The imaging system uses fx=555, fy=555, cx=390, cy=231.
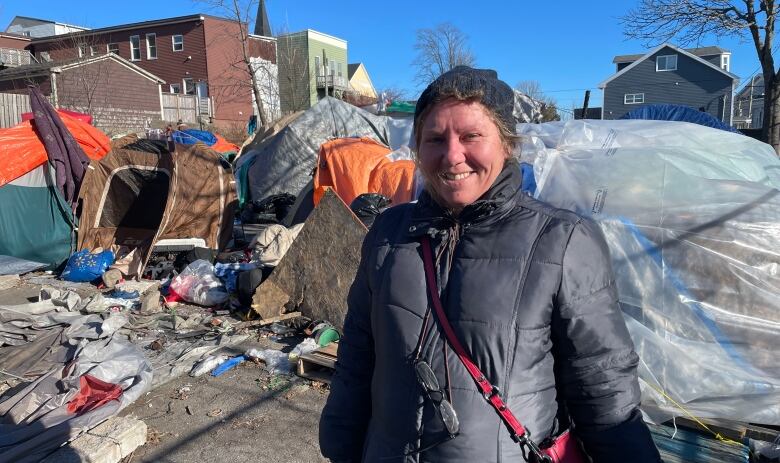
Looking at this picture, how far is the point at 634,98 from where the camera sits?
38656 mm

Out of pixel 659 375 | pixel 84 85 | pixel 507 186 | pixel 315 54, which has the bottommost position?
pixel 659 375

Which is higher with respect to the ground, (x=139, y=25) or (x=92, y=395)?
(x=139, y=25)

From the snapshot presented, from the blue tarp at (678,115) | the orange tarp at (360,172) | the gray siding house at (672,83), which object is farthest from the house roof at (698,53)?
the orange tarp at (360,172)

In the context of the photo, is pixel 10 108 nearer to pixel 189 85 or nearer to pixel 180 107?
pixel 180 107

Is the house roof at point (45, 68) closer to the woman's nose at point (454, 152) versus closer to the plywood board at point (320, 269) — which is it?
the plywood board at point (320, 269)

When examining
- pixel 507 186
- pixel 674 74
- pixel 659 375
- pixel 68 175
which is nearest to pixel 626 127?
pixel 659 375

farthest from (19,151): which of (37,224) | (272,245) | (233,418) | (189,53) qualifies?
(189,53)

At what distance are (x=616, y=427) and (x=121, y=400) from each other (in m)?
3.87

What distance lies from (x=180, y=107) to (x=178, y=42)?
6.53m

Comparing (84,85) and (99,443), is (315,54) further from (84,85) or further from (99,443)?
(99,443)

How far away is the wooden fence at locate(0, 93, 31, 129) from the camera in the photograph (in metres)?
15.4

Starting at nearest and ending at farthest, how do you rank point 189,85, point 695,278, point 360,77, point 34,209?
point 695,278, point 34,209, point 189,85, point 360,77

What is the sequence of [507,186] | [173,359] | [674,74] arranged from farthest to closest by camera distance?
1. [674,74]
2. [173,359]
3. [507,186]

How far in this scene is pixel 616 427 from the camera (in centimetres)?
135
